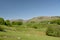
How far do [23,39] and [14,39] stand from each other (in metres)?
1.57

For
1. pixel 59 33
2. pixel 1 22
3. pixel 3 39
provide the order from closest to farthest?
1. pixel 3 39
2. pixel 59 33
3. pixel 1 22

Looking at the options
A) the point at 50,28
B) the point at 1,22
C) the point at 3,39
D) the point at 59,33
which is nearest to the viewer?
the point at 3,39

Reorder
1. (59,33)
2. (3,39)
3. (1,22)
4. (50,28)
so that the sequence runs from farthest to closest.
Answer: (1,22) → (50,28) → (59,33) → (3,39)

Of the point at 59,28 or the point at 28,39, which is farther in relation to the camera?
the point at 59,28

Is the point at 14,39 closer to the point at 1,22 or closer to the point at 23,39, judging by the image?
the point at 23,39

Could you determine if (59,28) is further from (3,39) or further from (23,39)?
(3,39)

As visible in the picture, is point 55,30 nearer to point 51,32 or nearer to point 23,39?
point 51,32

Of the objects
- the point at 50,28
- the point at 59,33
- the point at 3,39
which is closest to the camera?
the point at 3,39

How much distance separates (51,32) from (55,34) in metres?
1.51

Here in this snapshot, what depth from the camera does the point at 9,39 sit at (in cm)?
2328

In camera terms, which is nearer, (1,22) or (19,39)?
(19,39)

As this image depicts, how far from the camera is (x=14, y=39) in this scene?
23.3 meters

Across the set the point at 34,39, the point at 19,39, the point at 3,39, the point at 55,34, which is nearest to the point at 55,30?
the point at 55,34

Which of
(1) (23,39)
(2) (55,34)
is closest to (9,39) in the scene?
(1) (23,39)
